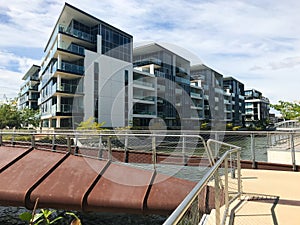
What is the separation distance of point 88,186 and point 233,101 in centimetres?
6025

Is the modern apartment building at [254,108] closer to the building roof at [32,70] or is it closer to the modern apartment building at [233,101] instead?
the modern apartment building at [233,101]

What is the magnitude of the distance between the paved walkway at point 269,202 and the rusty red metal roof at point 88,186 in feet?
5.18

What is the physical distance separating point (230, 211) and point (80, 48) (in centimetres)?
2496

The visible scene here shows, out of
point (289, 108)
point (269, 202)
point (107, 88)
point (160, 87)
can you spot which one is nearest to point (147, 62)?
point (160, 87)

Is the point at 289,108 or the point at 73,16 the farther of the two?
the point at 73,16

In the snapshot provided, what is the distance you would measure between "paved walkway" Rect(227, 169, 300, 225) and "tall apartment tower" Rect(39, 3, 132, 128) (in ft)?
70.6

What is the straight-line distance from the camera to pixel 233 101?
2419 inches

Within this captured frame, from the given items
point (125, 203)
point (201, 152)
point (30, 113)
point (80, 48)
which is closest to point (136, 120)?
point (80, 48)

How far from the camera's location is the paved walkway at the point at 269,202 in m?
3.14

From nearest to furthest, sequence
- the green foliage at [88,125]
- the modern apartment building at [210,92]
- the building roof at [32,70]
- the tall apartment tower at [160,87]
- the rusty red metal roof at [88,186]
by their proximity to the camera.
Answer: the rusty red metal roof at [88,186] < the green foliage at [88,125] < the tall apartment tower at [160,87] < the building roof at [32,70] < the modern apartment building at [210,92]

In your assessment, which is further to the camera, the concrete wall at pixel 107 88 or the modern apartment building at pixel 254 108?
the modern apartment building at pixel 254 108

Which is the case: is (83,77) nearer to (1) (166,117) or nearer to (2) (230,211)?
(1) (166,117)

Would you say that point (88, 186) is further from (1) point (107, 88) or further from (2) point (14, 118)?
(2) point (14, 118)

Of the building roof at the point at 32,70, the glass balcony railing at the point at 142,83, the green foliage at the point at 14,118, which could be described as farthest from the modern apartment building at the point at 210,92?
the building roof at the point at 32,70
